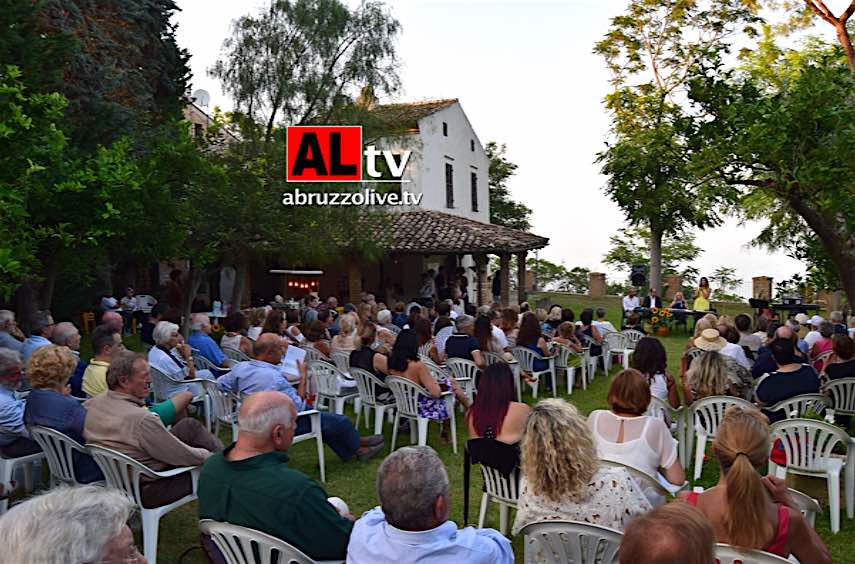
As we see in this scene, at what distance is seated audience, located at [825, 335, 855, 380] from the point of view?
240 inches

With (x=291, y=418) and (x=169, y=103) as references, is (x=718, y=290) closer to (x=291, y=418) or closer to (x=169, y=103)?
(x=169, y=103)

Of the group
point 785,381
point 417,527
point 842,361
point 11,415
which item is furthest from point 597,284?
point 417,527

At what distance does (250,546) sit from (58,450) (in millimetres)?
2054

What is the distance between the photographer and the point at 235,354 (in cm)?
807

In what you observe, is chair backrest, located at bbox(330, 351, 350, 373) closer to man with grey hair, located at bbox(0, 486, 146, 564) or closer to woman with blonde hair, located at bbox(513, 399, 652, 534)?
woman with blonde hair, located at bbox(513, 399, 652, 534)

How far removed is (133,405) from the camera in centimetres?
394

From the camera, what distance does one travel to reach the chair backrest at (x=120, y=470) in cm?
365

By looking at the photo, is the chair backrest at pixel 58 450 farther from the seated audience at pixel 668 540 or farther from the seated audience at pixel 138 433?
the seated audience at pixel 668 540

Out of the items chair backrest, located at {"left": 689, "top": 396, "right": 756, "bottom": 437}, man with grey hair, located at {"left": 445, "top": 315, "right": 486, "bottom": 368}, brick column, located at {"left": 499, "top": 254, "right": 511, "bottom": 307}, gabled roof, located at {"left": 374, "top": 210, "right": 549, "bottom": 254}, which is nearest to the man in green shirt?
chair backrest, located at {"left": 689, "top": 396, "right": 756, "bottom": 437}

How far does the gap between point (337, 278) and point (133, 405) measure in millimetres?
19916

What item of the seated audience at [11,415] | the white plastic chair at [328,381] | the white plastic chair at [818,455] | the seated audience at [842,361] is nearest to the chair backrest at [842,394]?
the seated audience at [842,361]

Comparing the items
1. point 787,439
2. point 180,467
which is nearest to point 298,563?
point 180,467

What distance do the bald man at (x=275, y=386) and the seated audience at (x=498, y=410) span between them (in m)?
1.80

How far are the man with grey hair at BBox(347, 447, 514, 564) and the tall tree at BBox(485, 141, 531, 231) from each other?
32.3 m
